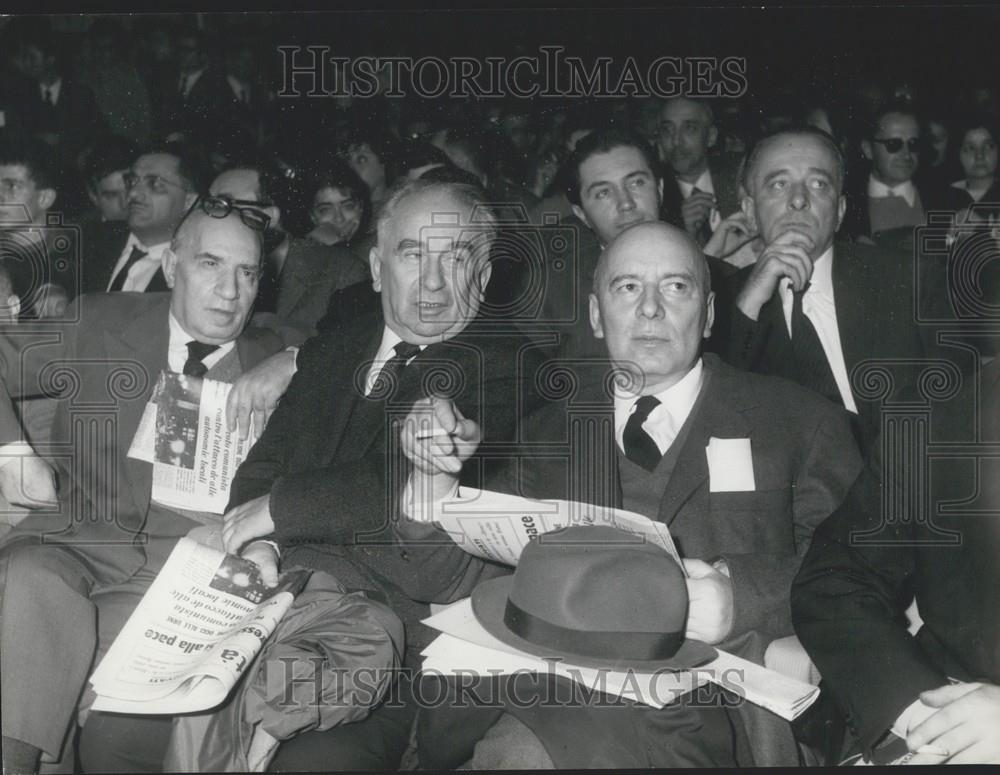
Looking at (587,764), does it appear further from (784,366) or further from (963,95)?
(963,95)

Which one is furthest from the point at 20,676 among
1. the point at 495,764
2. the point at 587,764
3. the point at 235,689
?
the point at 587,764

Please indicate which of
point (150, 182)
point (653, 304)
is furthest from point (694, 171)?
point (150, 182)

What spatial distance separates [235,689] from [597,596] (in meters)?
0.77

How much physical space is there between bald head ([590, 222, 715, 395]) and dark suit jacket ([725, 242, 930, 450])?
0.12 metres

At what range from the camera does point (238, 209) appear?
2.48 meters

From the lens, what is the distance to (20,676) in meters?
2.36

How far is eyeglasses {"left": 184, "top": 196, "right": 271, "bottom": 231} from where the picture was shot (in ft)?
8.11

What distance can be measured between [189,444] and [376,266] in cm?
57

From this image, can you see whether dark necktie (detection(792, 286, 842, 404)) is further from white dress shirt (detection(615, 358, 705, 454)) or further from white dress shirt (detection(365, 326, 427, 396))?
white dress shirt (detection(365, 326, 427, 396))

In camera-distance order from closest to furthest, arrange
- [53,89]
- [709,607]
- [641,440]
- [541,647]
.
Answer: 1. [541,647]
2. [709,607]
3. [641,440]
4. [53,89]

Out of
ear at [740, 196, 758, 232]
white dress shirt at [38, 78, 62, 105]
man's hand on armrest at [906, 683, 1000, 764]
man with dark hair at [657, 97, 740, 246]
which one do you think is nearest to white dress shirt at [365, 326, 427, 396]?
man with dark hair at [657, 97, 740, 246]

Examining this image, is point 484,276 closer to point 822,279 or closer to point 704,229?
point 704,229

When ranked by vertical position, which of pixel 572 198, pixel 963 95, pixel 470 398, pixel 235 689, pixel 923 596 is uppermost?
pixel 963 95

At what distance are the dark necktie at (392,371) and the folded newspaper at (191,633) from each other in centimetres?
42
